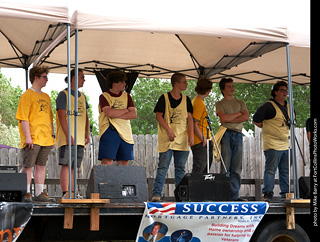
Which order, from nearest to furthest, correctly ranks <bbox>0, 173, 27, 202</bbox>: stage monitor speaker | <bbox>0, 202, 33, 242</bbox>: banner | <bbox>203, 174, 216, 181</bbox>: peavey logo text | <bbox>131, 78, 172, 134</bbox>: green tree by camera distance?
<bbox>0, 202, 33, 242</bbox>: banner, <bbox>0, 173, 27, 202</bbox>: stage monitor speaker, <bbox>203, 174, 216, 181</bbox>: peavey logo text, <bbox>131, 78, 172, 134</bbox>: green tree

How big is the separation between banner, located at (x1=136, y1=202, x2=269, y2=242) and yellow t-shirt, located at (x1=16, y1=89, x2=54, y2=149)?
1.54 m

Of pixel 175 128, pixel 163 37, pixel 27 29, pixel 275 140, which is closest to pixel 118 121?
pixel 175 128

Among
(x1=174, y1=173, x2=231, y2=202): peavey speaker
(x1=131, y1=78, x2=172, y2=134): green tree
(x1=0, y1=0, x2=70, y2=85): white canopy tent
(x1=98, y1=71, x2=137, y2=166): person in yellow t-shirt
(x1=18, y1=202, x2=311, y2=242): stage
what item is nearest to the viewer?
(x1=0, y1=0, x2=70, y2=85): white canopy tent

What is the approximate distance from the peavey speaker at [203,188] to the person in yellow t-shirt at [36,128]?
1.65m

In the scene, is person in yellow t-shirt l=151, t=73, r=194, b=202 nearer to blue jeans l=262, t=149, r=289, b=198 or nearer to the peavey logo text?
the peavey logo text

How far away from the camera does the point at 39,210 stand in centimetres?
531

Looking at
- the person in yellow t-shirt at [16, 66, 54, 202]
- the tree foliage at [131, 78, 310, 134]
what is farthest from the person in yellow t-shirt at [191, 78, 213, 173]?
the tree foliage at [131, 78, 310, 134]

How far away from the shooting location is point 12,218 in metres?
4.91

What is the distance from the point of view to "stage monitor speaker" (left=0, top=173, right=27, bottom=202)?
201 inches

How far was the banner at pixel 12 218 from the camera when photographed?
189 inches

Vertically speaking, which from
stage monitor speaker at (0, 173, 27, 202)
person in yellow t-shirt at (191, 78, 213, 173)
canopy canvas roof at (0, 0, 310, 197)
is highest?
canopy canvas roof at (0, 0, 310, 197)

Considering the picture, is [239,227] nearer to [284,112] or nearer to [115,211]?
[115,211]

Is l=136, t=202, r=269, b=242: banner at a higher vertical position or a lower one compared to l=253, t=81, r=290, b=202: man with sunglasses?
lower

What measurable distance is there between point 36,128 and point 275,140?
3.49m
